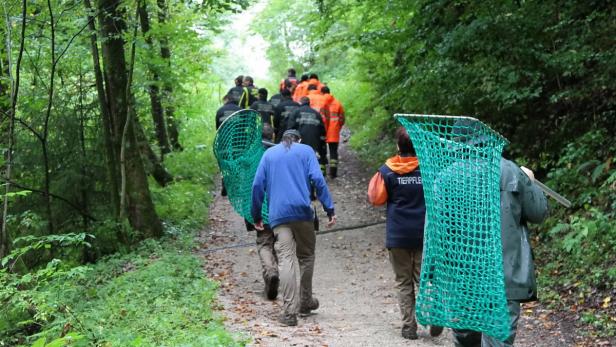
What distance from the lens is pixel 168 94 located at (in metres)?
17.1

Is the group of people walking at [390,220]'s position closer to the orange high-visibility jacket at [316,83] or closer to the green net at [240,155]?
the green net at [240,155]

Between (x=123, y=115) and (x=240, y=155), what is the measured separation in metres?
2.89

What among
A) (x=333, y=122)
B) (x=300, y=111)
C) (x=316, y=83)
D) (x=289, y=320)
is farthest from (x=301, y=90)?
(x=289, y=320)

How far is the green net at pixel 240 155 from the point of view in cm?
976

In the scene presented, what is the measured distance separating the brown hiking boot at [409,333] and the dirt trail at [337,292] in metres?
0.06

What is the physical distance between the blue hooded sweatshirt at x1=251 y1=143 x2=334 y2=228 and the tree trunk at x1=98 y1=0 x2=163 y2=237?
4.30 metres

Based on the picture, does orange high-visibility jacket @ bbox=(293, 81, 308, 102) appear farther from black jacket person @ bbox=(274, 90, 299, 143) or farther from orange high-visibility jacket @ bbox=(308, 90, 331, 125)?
black jacket person @ bbox=(274, 90, 299, 143)

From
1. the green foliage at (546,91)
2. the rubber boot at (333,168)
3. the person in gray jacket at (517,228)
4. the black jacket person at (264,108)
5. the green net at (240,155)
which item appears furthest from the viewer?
the rubber boot at (333,168)

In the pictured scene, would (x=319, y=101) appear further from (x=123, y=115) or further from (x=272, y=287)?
(x=272, y=287)

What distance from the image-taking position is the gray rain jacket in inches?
199

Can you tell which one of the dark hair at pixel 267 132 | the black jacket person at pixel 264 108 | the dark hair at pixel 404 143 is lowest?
the dark hair at pixel 404 143

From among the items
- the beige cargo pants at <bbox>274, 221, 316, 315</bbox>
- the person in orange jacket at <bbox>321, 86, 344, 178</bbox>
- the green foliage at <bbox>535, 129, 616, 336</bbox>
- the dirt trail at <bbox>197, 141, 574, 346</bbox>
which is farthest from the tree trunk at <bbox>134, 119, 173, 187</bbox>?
the green foliage at <bbox>535, 129, 616, 336</bbox>

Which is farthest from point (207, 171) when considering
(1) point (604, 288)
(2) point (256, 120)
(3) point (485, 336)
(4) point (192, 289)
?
(3) point (485, 336)

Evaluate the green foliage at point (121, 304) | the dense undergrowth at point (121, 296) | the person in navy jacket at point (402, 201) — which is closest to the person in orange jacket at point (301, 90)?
the dense undergrowth at point (121, 296)
